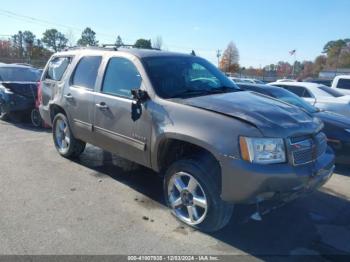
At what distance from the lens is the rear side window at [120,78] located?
4.95 metres

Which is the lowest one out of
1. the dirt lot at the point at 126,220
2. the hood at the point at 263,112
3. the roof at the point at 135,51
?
the dirt lot at the point at 126,220

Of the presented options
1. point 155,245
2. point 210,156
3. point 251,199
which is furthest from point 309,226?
→ point 155,245

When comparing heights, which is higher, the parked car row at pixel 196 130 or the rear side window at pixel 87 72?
the rear side window at pixel 87 72

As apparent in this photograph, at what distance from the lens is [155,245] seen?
3.81 m

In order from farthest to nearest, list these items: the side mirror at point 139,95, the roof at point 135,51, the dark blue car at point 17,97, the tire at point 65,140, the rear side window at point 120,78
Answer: the dark blue car at point 17,97, the tire at point 65,140, the roof at point 135,51, the rear side window at point 120,78, the side mirror at point 139,95

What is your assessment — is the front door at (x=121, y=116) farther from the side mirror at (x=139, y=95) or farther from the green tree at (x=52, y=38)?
the green tree at (x=52, y=38)

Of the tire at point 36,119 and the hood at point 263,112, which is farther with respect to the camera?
the tire at point 36,119

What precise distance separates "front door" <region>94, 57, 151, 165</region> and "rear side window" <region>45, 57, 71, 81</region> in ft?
4.84

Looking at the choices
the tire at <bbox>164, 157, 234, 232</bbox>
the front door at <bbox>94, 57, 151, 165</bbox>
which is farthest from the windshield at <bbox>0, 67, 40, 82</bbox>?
the tire at <bbox>164, 157, 234, 232</bbox>

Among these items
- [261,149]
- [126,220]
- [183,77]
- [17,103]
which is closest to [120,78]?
[183,77]

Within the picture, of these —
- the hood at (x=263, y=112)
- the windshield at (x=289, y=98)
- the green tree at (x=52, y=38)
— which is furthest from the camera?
the green tree at (x=52, y=38)

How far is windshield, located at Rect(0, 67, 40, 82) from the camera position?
36.8 ft

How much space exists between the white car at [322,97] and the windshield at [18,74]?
7626 mm

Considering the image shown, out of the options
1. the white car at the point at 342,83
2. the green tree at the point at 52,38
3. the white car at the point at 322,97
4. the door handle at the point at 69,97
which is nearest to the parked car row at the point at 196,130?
the door handle at the point at 69,97
